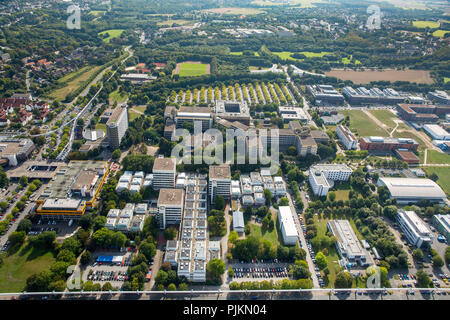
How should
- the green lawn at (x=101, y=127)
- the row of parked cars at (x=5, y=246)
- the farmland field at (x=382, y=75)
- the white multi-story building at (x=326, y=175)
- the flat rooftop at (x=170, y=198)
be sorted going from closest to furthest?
1. the row of parked cars at (x=5, y=246)
2. the flat rooftop at (x=170, y=198)
3. the white multi-story building at (x=326, y=175)
4. the green lawn at (x=101, y=127)
5. the farmland field at (x=382, y=75)

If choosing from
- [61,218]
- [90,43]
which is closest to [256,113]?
[61,218]

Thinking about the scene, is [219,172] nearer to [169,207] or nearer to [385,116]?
[169,207]

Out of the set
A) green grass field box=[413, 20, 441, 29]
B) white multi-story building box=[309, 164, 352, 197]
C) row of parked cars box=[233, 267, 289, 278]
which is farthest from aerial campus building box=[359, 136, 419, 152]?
green grass field box=[413, 20, 441, 29]

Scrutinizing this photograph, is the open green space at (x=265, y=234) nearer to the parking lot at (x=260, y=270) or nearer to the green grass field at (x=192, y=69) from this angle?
the parking lot at (x=260, y=270)

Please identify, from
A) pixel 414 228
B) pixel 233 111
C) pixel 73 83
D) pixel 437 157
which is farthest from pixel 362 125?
pixel 73 83

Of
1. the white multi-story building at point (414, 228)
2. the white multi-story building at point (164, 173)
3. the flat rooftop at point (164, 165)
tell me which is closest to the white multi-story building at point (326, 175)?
the white multi-story building at point (414, 228)

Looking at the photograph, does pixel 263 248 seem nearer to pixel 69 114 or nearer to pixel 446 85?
pixel 69 114

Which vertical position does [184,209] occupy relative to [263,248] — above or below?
above
